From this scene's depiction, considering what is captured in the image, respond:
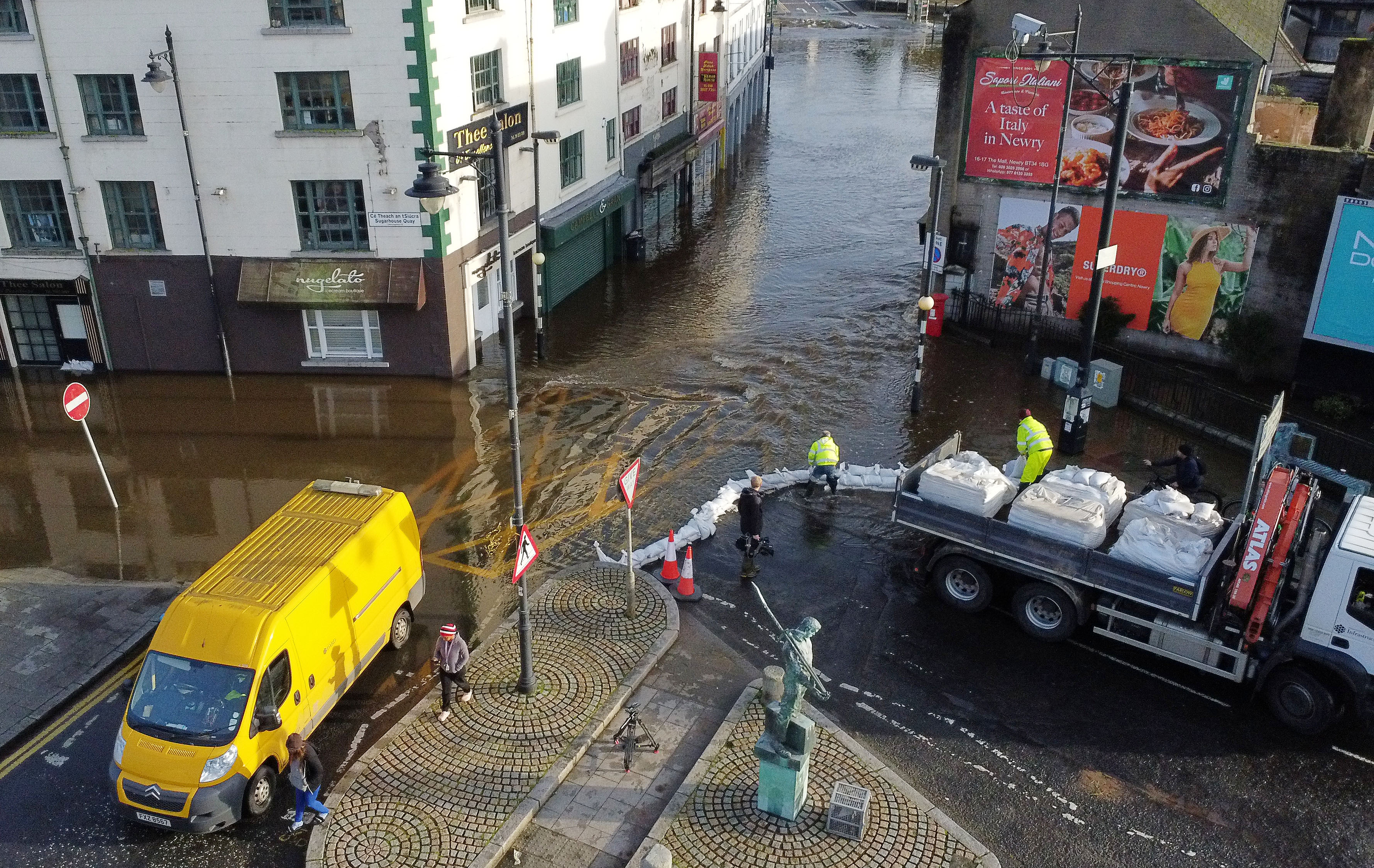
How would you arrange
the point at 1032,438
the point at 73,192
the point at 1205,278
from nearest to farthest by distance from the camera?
the point at 1032,438 < the point at 73,192 < the point at 1205,278

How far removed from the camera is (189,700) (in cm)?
1187

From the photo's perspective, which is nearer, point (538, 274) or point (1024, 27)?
point (1024, 27)

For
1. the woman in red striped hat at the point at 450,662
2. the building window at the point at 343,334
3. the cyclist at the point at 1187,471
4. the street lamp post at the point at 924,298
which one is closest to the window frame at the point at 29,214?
the building window at the point at 343,334

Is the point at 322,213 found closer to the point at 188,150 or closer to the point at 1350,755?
the point at 188,150

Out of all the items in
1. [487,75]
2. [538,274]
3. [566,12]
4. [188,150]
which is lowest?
[538,274]

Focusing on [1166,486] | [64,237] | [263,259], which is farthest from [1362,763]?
[64,237]

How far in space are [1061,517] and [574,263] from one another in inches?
795

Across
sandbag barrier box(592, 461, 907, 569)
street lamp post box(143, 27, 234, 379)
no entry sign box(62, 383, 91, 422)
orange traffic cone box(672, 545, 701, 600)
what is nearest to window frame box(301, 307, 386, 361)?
street lamp post box(143, 27, 234, 379)

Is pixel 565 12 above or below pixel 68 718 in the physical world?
above

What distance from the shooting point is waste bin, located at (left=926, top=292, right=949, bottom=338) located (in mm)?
28000

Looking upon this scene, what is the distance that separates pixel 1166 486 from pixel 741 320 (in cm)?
1502

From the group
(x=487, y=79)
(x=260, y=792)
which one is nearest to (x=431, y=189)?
(x=260, y=792)

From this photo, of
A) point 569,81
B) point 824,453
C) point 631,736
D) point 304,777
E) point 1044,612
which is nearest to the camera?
point 304,777

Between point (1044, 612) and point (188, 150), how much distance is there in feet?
66.0
